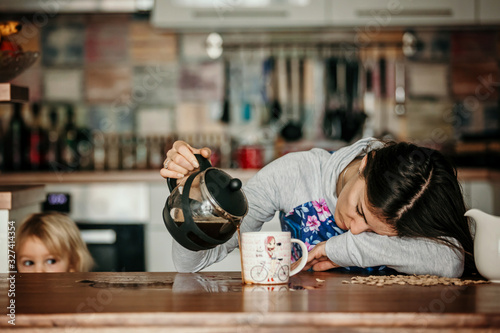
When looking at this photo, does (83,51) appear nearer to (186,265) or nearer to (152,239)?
(152,239)

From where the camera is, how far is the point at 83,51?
351 centimetres

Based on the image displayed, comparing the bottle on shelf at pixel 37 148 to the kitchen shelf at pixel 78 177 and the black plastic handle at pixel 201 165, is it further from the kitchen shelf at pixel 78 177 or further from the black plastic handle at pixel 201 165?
the black plastic handle at pixel 201 165

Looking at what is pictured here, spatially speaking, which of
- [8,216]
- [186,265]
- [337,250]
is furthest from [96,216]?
[337,250]

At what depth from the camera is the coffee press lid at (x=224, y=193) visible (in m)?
1.04

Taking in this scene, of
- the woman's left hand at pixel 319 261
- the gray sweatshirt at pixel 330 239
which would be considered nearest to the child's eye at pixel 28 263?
the gray sweatshirt at pixel 330 239

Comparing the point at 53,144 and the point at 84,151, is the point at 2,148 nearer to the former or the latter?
the point at 53,144

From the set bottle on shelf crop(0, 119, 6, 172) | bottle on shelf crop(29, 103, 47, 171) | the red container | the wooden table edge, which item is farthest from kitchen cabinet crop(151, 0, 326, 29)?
the wooden table edge

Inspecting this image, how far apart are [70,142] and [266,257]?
2573mm

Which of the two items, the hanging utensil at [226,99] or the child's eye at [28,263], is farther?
the hanging utensil at [226,99]

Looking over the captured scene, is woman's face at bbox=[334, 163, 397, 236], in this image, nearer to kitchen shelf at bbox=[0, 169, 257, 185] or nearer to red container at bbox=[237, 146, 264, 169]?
kitchen shelf at bbox=[0, 169, 257, 185]

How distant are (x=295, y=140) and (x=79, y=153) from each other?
127cm

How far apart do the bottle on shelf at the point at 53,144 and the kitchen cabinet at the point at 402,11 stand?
1.71m

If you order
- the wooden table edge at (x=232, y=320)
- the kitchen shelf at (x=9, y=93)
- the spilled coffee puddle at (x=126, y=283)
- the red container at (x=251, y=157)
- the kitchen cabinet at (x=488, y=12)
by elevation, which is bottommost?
the wooden table edge at (x=232, y=320)

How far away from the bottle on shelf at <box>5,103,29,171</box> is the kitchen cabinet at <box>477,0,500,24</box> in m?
2.64
